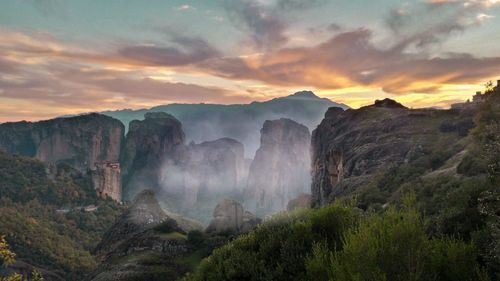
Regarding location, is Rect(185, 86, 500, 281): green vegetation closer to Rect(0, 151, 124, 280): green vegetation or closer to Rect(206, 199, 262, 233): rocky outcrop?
Rect(206, 199, 262, 233): rocky outcrop

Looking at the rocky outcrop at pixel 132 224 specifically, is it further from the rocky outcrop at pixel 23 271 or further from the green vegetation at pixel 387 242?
the green vegetation at pixel 387 242

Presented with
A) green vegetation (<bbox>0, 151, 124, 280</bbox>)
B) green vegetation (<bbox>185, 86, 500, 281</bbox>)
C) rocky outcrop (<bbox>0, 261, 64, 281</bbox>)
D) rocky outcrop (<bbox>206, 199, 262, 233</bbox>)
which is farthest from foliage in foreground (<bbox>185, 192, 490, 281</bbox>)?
rocky outcrop (<bbox>0, 261, 64, 281</bbox>)

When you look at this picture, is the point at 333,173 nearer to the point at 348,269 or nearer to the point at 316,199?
the point at 316,199

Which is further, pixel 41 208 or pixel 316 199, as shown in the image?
pixel 41 208

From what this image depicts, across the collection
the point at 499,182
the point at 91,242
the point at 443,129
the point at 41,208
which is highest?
the point at 443,129

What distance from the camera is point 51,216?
150 metres

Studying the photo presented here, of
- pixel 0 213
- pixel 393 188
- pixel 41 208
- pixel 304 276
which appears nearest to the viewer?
pixel 304 276

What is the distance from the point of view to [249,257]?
1586 cm

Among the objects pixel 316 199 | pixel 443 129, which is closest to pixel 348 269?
pixel 443 129

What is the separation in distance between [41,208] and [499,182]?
610 ft

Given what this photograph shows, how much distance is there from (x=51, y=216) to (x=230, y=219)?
11925cm

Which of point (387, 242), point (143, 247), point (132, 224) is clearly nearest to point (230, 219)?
point (143, 247)

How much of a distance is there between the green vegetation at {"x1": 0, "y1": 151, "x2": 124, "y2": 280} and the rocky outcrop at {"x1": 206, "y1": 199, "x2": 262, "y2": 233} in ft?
117

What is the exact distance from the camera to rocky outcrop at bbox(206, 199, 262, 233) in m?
77.3
